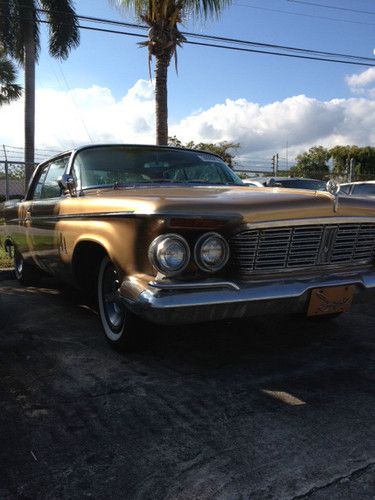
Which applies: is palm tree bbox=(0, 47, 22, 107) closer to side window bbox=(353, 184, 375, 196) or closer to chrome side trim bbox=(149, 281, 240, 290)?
side window bbox=(353, 184, 375, 196)

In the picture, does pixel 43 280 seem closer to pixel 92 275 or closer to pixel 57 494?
pixel 92 275

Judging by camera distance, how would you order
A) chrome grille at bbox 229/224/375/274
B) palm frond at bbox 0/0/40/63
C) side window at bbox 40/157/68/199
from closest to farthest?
chrome grille at bbox 229/224/375/274 → side window at bbox 40/157/68/199 → palm frond at bbox 0/0/40/63

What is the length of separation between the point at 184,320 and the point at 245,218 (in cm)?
69

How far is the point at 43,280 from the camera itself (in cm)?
681

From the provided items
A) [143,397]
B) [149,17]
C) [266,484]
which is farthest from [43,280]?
[149,17]

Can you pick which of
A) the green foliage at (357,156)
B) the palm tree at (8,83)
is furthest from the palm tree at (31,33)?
the green foliage at (357,156)

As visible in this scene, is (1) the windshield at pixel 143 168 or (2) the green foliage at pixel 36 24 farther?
(2) the green foliage at pixel 36 24

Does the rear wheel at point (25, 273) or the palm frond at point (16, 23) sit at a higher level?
the palm frond at point (16, 23)

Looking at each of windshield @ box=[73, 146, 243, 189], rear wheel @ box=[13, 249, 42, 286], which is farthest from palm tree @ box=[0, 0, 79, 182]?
windshield @ box=[73, 146, 243, 189]

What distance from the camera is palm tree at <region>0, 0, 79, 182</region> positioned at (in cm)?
1689

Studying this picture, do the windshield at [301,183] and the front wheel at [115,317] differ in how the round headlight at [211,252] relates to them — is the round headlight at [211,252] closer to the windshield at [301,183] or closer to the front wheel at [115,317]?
the front wheel at [115,317]

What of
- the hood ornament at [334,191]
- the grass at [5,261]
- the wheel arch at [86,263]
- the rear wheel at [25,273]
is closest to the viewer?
the hood ornament at [334,191]

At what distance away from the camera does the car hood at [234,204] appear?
115 inches

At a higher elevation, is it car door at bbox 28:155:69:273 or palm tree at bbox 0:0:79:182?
palm tree at bbox 0:0:79:182
